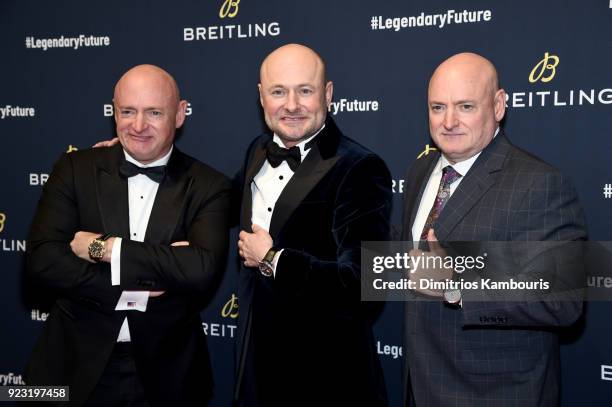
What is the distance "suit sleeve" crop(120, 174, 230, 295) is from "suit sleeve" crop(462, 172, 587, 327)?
1.10m

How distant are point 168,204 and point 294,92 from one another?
0.78 meters

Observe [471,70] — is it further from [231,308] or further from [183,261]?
[231,308]

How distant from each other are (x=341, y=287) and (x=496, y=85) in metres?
1.06

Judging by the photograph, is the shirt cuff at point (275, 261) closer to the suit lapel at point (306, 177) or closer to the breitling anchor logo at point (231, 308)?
the suit lapel at point (306, 177)

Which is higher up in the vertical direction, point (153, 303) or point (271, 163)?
point (271, 163)

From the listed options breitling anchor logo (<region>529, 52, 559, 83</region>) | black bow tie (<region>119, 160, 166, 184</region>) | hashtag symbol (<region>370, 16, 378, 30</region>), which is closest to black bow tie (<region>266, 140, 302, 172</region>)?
black bow tie (<region>119, 160, 166, 184</region>)

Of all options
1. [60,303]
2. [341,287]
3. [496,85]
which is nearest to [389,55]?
[496,85]

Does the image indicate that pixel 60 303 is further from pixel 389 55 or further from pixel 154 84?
pixel 389 55

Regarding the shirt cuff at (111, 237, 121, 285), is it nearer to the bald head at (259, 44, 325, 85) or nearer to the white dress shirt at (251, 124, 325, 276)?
the white dress shirt at (251, 124, 325, 276)

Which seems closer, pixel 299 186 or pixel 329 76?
pixel 299 186

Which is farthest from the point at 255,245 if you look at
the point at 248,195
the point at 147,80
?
the point at 147,80

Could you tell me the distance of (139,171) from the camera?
9.24 feet

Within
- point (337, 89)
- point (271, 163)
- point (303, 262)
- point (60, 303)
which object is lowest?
point (60, 303)

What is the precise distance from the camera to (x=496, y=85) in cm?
256
